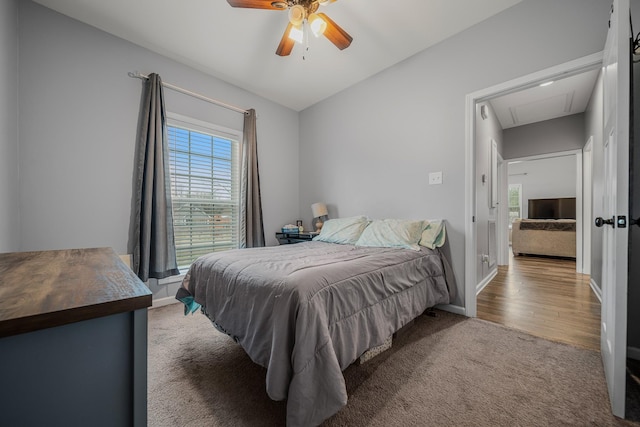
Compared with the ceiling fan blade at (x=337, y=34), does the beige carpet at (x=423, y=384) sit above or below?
below

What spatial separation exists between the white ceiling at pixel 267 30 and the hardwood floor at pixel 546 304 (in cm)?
281

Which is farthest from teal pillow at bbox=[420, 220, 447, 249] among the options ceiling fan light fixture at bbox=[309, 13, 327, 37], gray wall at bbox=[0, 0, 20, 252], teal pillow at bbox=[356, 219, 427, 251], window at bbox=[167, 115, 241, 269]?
gray wall at bbox=[0, 0, 20, 252]

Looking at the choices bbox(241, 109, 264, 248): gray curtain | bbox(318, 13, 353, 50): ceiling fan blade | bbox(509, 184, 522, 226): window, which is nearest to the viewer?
bbox(318, 13, 353, 50): ceiling fan blade

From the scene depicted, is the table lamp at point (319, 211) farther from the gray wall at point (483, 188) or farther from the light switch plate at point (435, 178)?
the gray wall at point (483, 188)

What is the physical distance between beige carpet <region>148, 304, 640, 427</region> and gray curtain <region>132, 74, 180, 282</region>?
0.83 meters

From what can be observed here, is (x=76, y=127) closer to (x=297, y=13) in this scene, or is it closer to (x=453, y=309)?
(x=297, y=13)

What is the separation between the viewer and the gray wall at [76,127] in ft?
6.91

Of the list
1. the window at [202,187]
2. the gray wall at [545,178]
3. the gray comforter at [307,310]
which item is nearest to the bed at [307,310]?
the gray comforter at [307,310]

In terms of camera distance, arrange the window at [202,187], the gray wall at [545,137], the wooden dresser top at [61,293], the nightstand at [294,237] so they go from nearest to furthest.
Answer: the wooden dresser top at [61,293], the window at [202,187], the nightstand at [294,237], the gray wall at [545,137]

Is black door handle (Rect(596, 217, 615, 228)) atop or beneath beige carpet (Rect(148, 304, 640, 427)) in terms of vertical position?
atop

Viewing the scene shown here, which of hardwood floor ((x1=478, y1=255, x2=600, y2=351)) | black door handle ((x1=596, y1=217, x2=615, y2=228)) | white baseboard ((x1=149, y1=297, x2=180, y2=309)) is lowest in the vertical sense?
hardwood floor ((x1=478, y1=255, x2=600, y2=351))

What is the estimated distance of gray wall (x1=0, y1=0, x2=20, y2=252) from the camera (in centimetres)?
176

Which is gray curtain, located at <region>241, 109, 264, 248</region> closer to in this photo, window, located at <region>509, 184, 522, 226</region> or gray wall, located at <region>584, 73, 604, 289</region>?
gray wall, located at <region>584, 73, 604, 289</region>

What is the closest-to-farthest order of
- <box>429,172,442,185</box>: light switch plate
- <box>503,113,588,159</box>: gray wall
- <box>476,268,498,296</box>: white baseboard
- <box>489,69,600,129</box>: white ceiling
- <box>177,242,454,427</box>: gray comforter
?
<box>177,242,454,427</box>: gray comforter < <box>429,172,442,185</box>: light switch plate < <box>476,268,498,296</box>: white baseboard < <box>489,69,600,129</box>: white ceiling < <box>503,113,588,159</box>: gray wall
